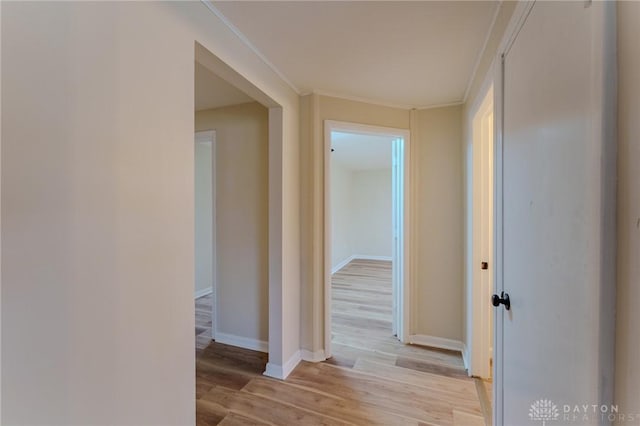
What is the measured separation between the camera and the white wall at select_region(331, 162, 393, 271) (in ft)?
22.2

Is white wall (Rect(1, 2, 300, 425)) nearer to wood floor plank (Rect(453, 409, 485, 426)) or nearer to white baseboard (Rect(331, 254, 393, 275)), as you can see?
wood floor plank (Rect(453, 409, 485, 426))

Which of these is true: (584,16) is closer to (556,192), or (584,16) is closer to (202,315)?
(556,192)

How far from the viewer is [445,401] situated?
5.99ft

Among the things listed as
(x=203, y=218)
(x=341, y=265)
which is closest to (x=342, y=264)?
(x=341, y=265)

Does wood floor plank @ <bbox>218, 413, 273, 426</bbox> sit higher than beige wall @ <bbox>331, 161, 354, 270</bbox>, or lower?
lower

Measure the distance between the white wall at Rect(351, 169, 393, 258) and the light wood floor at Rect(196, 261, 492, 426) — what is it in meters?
4.35

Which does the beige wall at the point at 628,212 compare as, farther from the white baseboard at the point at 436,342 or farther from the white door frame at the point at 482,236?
the white baseboard at the point at 436,342

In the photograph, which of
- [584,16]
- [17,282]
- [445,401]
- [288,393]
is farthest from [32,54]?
[445,401]

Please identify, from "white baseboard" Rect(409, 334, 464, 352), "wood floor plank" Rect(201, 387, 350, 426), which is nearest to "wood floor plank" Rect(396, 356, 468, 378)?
"white baseboard" Rect(409, 334, 464, 352)

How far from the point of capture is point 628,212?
1.62 ft

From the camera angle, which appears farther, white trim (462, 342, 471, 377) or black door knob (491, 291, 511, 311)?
white trim (462, 342, 471, 377)

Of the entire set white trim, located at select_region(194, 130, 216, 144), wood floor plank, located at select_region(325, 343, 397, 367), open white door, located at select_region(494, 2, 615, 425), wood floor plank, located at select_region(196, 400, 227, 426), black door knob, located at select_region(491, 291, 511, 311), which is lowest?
wood floor plank, located at select_region(196, 400, 227, 426)

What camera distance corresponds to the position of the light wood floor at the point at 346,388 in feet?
5.56

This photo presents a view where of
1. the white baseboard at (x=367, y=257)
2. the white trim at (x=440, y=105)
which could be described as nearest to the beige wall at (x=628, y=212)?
the white trim at (x=440, y=105)
